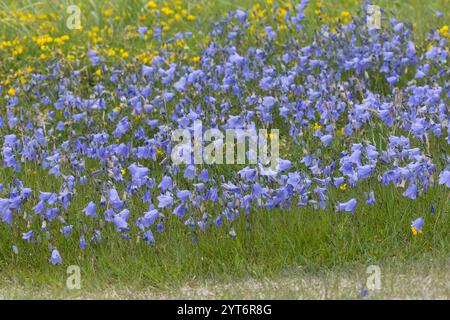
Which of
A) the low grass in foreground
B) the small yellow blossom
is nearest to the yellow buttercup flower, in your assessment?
the small yellow blossom

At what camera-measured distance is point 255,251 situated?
228 inches

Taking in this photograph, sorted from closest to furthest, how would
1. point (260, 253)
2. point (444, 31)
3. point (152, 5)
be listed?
point (260, 253) < point (444, 31) < point (152, 5)

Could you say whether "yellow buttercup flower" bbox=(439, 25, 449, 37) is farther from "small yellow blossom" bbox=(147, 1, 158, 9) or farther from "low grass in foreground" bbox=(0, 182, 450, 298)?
"low grass in foreground" bbox=(0, 182, 450, 298)

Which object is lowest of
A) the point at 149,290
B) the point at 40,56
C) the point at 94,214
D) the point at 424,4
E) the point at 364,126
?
the point at 149,290

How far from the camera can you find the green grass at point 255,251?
5594 millimetres

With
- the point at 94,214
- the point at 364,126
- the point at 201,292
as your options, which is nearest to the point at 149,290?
the point at 201,292

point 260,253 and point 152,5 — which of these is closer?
point 260,253

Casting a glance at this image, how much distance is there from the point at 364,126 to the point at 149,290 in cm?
267

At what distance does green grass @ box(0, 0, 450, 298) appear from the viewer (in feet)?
18.4

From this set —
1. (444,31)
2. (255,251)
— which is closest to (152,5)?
(444,31)

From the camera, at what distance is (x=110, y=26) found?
1055 cm

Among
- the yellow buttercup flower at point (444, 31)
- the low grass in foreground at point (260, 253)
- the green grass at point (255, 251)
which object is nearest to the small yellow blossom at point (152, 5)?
the yellow buttercup flower at point (444, 31)

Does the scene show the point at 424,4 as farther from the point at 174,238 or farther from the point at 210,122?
the point at 174,238

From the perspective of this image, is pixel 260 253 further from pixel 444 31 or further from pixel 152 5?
pixel 152 5
